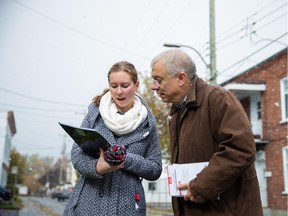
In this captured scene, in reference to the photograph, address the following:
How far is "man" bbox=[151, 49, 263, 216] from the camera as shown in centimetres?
216

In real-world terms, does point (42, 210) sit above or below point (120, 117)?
below

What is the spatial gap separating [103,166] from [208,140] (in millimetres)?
545

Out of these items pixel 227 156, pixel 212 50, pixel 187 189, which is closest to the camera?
pixel 227 156

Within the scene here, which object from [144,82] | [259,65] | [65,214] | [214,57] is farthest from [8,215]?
[259,65]

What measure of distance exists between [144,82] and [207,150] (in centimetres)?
1713

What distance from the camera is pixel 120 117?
2.42 metres

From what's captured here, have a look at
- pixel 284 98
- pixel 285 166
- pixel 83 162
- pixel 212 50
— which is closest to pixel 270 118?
pixel 284 98

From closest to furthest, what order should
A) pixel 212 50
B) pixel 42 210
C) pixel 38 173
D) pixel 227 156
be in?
1. pixel 227 156
2. pixel 212 50
3. pixel 42 210
4. pixel 38 173

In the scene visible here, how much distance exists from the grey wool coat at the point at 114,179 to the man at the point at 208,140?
0.18 m

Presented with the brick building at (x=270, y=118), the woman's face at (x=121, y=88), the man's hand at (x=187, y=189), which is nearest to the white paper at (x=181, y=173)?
the man's hand at (x=187, y=189)

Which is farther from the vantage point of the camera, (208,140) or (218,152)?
(208,140)

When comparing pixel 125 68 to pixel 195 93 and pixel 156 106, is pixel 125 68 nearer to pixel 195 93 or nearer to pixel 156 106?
pixel 195 93

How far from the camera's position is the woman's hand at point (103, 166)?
2.24 m

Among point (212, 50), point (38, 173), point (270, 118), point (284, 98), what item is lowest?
point (38, 173)
